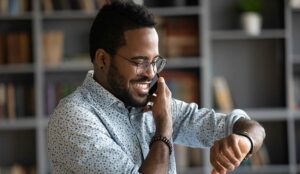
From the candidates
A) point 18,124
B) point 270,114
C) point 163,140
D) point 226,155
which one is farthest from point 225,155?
point 18,124

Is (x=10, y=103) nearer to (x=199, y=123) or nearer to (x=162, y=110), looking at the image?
(x=199, y=123)

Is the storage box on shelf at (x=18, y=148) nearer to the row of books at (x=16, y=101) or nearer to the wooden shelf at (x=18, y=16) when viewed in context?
the row of books at (x=16, y=101)

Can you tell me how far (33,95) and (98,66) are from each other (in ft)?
10.0

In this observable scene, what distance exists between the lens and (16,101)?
Result: 15.0ft

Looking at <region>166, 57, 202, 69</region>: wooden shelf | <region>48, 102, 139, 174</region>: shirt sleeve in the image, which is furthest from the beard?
<region>166, 57, 202, 69</region>: wooden shelf

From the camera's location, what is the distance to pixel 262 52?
4.78 m

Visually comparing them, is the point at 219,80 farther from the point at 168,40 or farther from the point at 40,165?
the point at 40,165

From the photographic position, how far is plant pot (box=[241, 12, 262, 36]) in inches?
178

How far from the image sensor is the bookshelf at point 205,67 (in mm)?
4500

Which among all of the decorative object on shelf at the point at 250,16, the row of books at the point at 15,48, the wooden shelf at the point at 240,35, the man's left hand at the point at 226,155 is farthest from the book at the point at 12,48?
the man's left hand at the point at 226,155

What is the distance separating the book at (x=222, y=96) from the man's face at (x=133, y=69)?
310 centimetres

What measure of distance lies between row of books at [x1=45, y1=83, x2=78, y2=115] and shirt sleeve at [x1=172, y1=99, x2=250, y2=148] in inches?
113

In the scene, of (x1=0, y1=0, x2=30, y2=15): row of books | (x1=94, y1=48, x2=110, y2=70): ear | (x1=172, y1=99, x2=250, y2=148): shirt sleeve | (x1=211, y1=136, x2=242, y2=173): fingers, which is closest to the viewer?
(x1=211, y1=136, x2=242, y2=173): fingers

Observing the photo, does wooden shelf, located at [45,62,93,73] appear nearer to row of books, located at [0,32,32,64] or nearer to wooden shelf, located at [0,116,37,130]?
row of books, located at [0,32,32,64]
